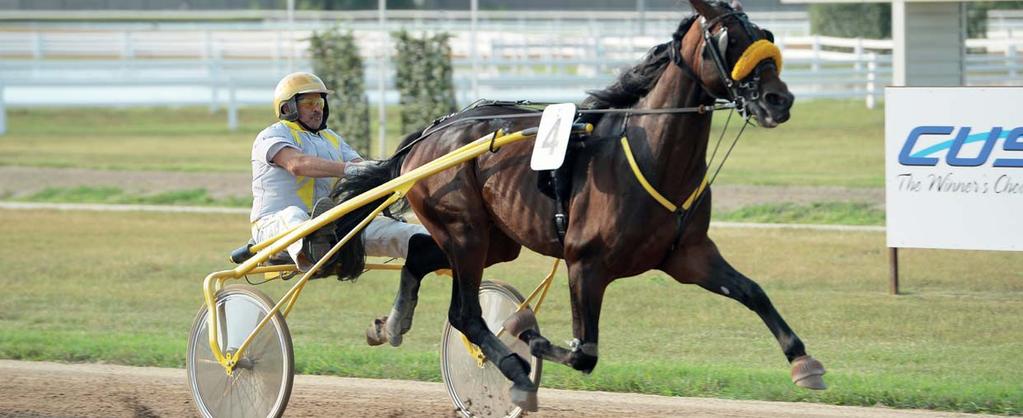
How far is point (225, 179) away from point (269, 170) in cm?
1152

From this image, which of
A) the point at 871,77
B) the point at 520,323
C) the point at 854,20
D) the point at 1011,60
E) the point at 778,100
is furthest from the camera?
the point at 854,20

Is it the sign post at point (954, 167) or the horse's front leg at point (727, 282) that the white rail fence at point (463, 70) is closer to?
the sign post at point (954, 167)

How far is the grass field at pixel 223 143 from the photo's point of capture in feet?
59.4

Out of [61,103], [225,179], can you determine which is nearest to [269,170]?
[225,179]

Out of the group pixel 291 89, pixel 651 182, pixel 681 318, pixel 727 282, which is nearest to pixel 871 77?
pixel 681 318

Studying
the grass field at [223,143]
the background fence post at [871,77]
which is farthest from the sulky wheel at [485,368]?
the background fence post at [871,77]

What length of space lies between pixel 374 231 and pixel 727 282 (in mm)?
1852

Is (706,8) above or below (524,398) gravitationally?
above

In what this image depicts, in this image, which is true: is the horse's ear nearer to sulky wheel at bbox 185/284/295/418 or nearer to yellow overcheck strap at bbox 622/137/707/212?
yellow overcheck strap at bbox 622/137/707/212

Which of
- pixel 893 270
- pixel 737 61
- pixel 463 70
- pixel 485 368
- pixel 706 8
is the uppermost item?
pixel 706 8

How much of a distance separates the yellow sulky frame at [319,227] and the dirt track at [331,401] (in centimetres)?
57

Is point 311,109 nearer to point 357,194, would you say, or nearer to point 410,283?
point 357,194

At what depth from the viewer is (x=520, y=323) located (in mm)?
6051

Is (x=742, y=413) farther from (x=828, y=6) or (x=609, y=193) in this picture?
(x=828, y=6)
